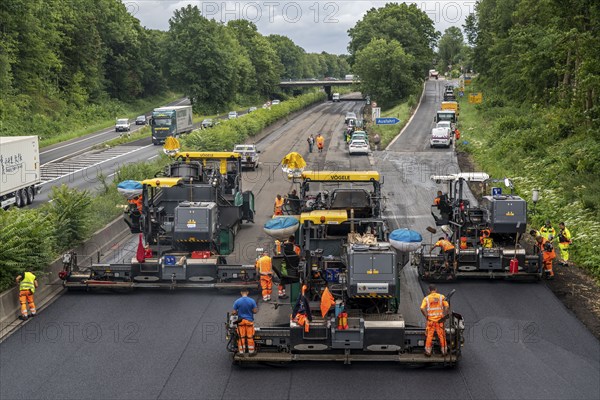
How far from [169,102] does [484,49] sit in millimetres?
52205

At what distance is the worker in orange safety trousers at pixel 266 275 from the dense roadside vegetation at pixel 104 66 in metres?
44.7

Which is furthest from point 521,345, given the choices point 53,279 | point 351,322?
point 53,279

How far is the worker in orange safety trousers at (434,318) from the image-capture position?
44.3ft

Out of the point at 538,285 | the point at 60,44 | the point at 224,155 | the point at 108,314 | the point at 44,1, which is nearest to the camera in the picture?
the point at 108,314

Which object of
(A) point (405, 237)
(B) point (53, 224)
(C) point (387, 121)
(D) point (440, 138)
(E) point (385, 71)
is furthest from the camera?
(E) point (385, 71)

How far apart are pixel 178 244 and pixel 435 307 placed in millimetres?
9059

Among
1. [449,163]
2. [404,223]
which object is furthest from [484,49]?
[404,223]

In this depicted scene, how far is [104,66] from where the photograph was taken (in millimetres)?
97000

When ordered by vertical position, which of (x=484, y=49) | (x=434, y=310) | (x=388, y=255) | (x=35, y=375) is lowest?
(x=35, y=375)

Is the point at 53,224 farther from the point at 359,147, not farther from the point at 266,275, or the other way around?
the point at 359,147

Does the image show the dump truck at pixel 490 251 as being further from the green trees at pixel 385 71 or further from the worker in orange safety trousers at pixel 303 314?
the green trees at pixel 385 71

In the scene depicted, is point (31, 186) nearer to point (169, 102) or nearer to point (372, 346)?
point (372, 346)

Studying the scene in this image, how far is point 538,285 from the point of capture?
1967 cm

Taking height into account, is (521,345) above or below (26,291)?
below
